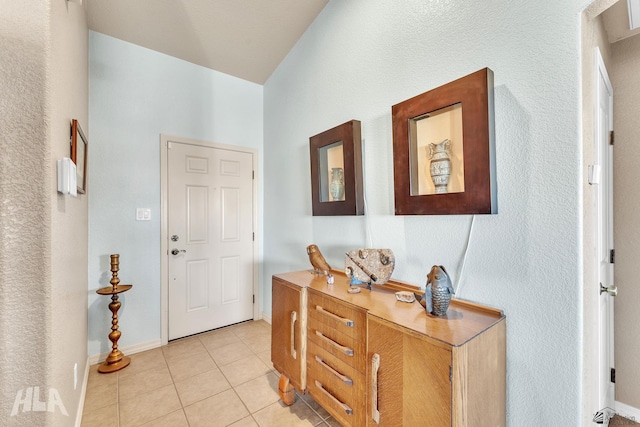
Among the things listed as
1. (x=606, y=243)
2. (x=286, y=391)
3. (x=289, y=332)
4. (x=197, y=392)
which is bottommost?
(x=197, y=392)

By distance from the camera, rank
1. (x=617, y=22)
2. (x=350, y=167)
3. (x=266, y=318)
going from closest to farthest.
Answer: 1. (x=617, y=22)
2. (x=350, y=167)
3. (x=266, y=318)

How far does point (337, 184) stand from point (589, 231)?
4.62 ft

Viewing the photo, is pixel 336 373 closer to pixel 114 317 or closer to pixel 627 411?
pixel 627 411

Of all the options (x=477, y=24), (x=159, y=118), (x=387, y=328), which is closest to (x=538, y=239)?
(x=387, y=328)

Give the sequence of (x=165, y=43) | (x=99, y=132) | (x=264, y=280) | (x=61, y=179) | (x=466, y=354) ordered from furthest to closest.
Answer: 1. (x=264, y=280)
2. (x=165, y=43)
3. (x=99, y=132)
4. (x=61, y=179)
5. (x=466, y=354)

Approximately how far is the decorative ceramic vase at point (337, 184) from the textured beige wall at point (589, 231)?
1316 mm

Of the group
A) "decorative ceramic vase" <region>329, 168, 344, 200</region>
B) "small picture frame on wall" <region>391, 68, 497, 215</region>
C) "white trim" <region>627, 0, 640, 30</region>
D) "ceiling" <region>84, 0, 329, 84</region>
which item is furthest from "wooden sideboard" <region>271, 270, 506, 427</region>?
"ceiling" <region>84, 0, 329, 84</region>

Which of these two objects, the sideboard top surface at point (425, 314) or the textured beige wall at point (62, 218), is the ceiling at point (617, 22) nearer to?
the sideboard top surface at point (425, 314)

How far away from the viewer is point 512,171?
1194 millimetres

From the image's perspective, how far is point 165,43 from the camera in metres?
2.60

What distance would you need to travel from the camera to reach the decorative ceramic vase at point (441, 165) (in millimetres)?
1368

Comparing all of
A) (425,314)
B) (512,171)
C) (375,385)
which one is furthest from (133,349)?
(512,171)

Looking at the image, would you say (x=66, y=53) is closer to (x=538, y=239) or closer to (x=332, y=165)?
(x=332, y=165)

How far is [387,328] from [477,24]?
1.51 m
